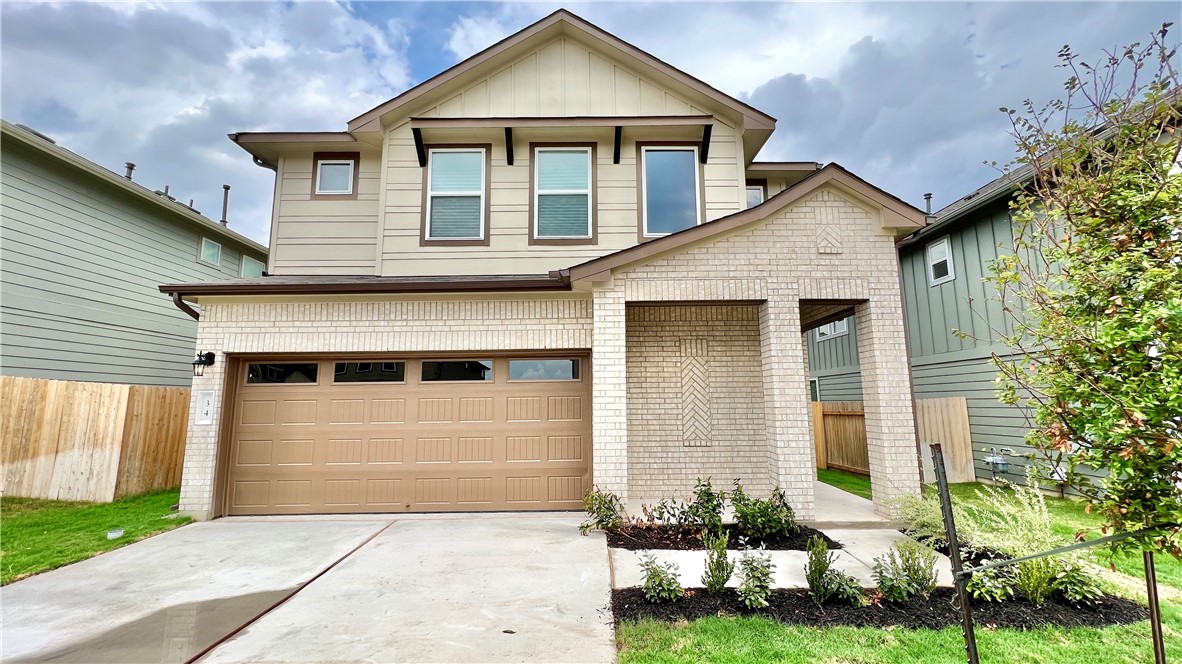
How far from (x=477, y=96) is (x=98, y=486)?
30.6 feet

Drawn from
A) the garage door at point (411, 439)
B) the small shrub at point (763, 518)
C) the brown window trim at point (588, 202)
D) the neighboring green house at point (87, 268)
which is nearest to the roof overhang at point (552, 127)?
the brown window trim at point (588, 202)

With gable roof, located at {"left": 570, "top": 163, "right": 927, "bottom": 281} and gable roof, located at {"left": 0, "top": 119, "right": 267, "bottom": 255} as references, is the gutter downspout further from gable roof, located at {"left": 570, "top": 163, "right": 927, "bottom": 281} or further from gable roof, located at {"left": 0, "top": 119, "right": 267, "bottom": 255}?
gable roof, located at {"left": 570, "top": 163, "right": 927, "bottom": 281}

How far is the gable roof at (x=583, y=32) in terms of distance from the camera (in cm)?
896

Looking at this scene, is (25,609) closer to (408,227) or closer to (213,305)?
(213,305)

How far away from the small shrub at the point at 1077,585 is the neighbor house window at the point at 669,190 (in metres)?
6.38

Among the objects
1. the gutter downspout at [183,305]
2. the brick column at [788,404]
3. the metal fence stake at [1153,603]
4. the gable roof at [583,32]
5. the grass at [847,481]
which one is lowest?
the grass at [847,481]

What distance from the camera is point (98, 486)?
8.52 m

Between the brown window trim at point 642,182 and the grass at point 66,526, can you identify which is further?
the brown window trim at point 642,182

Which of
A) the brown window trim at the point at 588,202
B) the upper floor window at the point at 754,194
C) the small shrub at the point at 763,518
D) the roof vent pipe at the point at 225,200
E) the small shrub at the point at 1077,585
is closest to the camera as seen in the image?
the small shrub at the point at 1077,585

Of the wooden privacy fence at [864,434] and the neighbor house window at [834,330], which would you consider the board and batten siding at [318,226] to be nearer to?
the wooden privacy fence at [864,434]

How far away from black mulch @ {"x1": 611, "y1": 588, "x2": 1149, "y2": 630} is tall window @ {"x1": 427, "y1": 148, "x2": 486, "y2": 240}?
6583 millimetres

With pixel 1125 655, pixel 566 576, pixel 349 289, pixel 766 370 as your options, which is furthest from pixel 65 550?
pixel 1125 655

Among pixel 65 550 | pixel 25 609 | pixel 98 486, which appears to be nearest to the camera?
pixel 25 609

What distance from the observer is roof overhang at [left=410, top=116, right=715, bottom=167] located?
28.8ft
